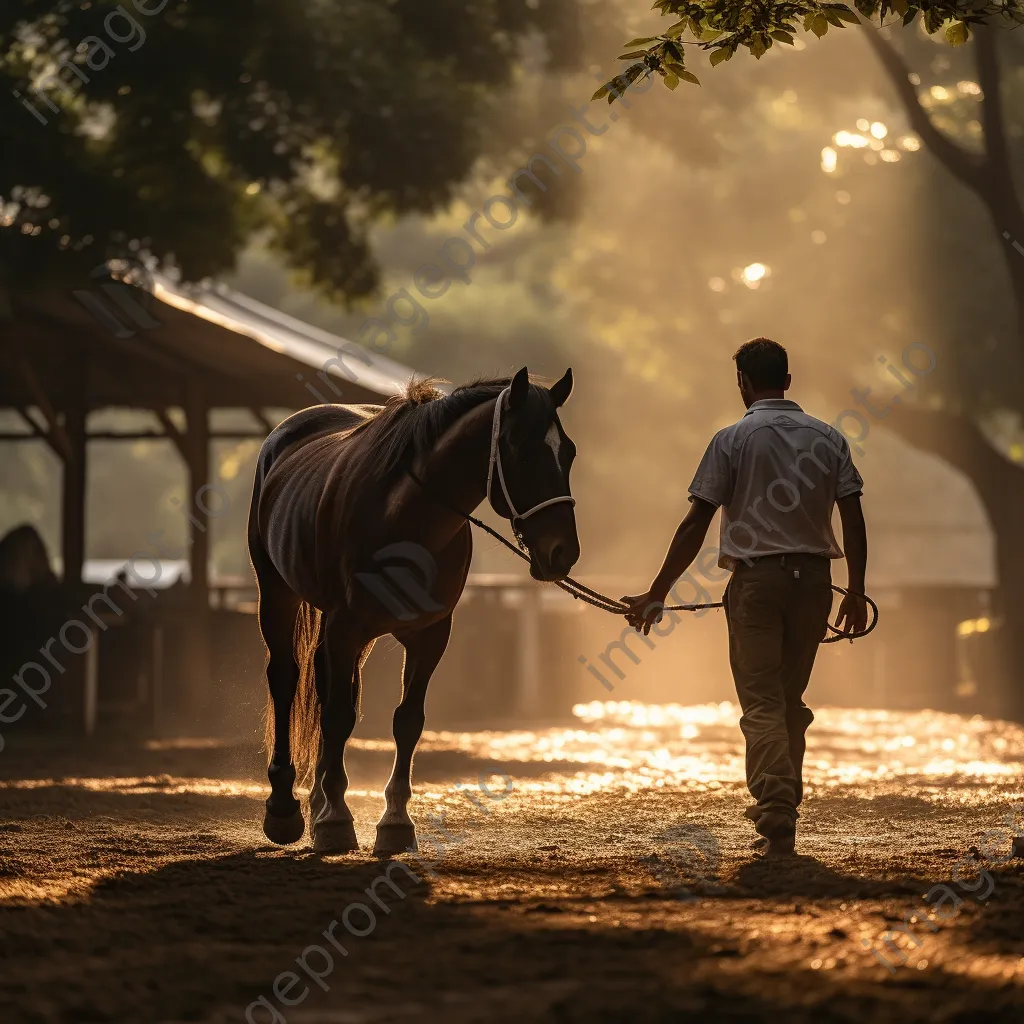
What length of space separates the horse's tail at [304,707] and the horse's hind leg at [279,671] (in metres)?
0.03

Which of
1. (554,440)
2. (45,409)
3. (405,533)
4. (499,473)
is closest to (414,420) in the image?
(405,533)

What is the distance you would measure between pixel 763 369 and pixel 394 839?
Answer: 2.46 m

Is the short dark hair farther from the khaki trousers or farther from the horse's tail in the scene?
the horse's tail

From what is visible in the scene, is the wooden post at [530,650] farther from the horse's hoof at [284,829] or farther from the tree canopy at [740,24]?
the tree canopy at [740,24]

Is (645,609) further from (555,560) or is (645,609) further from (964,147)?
(964,147)

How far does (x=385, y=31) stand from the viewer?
17625 millimetres

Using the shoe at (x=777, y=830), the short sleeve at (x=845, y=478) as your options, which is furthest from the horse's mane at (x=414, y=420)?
the shoe at (x=777, y=830)

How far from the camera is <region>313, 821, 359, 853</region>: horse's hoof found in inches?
270

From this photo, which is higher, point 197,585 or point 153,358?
point 153,358

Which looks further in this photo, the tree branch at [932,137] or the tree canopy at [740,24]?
the tree branch at [932,137]

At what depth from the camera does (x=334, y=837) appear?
22.5ft

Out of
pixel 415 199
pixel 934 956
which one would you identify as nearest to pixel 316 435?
pixel 934 956

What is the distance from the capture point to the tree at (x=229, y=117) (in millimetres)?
15219

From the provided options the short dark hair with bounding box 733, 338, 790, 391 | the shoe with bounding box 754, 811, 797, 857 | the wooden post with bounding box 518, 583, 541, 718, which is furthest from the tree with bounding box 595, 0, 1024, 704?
the wooden post with bounding box 518, 583, 541, 718
